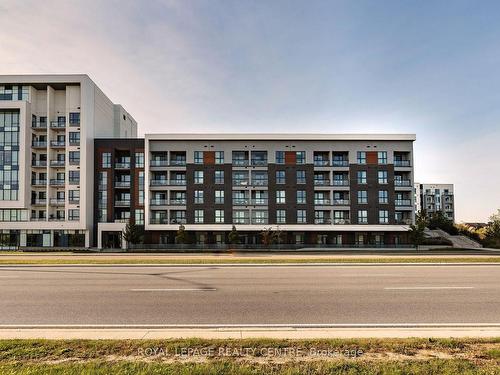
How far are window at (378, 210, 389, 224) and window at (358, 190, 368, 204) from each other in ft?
9.13

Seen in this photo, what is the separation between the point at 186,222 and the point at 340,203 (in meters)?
24.0

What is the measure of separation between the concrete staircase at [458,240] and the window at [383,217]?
11.8m

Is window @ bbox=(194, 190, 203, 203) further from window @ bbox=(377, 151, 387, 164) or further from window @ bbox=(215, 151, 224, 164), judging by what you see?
window @ bbox=(377, 151, 387, 164)

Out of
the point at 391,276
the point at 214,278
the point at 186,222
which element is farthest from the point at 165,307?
the point at 186,222

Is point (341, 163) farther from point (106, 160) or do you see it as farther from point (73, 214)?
point (73, 214)

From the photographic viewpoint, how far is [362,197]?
5028cm

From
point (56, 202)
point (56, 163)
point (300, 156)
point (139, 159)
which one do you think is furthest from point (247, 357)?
point (56, 163)

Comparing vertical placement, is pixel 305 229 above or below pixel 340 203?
below

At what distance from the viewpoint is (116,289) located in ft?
41.3

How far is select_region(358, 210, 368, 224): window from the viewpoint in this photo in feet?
163

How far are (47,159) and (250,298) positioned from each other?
5184 cm

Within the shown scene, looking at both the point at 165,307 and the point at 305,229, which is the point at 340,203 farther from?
the point at 165,307

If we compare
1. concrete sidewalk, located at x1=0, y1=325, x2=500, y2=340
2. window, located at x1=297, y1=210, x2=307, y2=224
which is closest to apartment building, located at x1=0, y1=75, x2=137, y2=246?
window, located at x1=297, y1=210, x2=307, y2=224

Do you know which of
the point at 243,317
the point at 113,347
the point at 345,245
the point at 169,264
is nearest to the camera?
the point at 113,347
